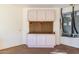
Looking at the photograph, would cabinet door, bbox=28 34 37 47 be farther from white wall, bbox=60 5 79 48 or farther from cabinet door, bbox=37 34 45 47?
white wall, bbox=60 5 79 48

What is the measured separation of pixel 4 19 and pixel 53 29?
7.71 ft

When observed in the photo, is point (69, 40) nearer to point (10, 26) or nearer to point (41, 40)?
point (41, 40)

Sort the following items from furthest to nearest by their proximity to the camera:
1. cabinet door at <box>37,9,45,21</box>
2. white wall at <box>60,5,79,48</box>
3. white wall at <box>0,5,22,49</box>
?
cabinet door at <box>37,9,45,21</box>
white wall at <box>60,5,79,48</box>
white wall at <box>0,5,22,49</box>

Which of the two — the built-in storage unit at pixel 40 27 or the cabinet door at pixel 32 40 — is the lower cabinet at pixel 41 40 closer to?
the cabinet door at pixel 32 40

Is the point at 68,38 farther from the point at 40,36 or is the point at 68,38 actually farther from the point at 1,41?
the point at 1,41

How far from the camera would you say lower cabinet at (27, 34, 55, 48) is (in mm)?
5769

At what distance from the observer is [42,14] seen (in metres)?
5.95

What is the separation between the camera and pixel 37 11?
236 inches

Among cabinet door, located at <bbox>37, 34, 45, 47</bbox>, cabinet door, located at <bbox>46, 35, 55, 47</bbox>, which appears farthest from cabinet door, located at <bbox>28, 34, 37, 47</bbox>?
cabinet door, located at <bbox>46, 35, 55, 47</bbox>

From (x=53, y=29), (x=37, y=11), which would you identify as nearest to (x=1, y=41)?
(x=37, y=11)

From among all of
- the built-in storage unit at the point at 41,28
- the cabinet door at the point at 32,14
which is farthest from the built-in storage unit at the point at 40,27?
the cabinet door at the point at 32,14

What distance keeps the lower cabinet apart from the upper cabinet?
2.56 ft

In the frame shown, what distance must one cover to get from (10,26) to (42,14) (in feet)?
4.97

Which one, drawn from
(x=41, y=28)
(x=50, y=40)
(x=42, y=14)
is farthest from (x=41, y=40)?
(x=42, y=14)
